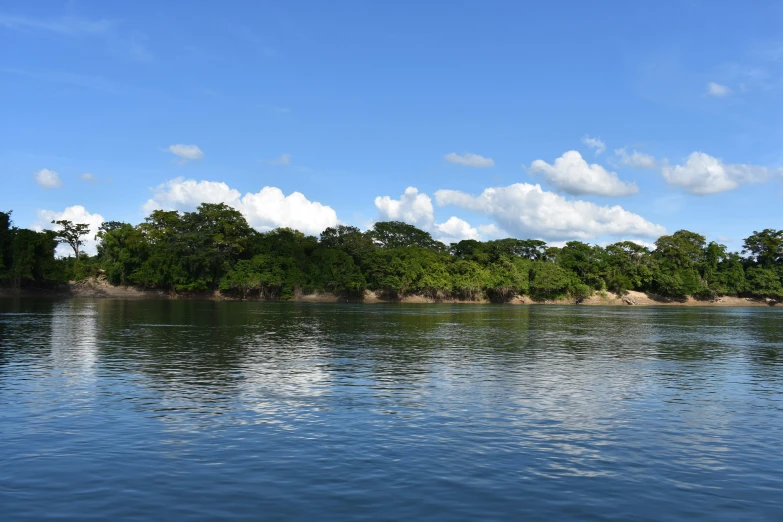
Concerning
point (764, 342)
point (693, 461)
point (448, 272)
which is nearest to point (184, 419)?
point (693, 461)

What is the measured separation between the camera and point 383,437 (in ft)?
63.0

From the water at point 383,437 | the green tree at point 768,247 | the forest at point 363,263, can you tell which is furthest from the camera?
the green tree at point 768,247

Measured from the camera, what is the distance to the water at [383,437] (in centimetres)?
1372

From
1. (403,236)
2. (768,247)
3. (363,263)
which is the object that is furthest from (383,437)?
(768,247)

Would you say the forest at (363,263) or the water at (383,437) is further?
the forest at (363,263)

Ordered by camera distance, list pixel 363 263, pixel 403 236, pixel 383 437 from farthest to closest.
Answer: pixel 403 236 < pixel 363 263 < pixel 383 437

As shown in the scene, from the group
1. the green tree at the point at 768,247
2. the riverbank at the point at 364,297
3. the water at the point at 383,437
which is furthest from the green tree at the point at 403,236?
the water at the point at 383,437

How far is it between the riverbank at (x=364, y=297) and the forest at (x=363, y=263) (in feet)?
5.40

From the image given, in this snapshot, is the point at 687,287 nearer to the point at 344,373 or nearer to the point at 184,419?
the point at 344,373

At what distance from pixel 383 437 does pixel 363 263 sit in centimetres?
13932

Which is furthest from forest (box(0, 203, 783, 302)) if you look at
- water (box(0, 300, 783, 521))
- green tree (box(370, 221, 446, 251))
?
water (box(0, 300, 783, 521))

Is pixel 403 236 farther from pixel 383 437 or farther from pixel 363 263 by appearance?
pixel 383 437

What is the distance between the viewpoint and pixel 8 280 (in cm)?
13688

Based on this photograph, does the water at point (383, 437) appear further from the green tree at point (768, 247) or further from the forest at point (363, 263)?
the green tree at point (768, 247)
